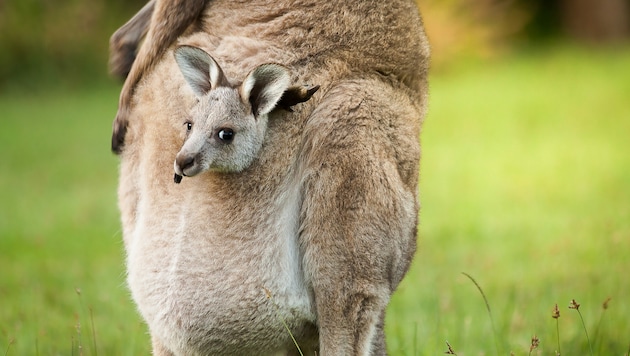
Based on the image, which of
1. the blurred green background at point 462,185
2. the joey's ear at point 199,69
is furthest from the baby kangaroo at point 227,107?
the blurred green background at point 462,185

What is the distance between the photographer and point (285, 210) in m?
3.37

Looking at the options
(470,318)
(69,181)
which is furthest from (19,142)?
(470,318)

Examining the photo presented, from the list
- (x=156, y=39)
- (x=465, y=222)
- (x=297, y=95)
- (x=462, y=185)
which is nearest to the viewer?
(x=297, y=95)

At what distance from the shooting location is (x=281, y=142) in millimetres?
3369

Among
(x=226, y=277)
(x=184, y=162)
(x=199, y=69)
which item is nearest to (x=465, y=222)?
(x=226, y=277)

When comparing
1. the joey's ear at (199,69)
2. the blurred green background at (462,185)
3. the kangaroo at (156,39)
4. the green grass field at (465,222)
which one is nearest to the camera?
the joey's ear at (199,69)

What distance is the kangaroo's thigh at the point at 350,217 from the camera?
3314mm

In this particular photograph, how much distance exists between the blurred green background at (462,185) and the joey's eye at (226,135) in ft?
5.10

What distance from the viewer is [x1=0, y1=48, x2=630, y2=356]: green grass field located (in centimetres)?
541

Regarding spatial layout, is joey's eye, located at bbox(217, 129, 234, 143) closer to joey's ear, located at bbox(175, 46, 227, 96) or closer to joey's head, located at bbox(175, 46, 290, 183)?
joey's head, located at bbox(175, 46, 290, 183)

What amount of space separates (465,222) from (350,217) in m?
5.81

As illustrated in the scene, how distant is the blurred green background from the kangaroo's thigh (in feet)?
3.65

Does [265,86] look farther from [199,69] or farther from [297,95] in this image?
[199,69]

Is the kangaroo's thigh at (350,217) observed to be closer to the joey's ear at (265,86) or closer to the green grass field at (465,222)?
the joey's ear at (265,86)
